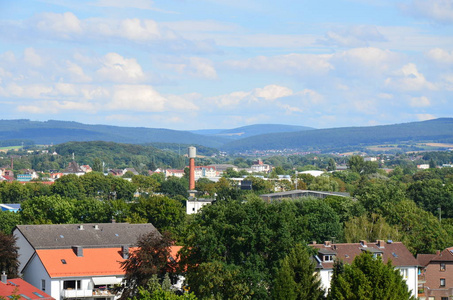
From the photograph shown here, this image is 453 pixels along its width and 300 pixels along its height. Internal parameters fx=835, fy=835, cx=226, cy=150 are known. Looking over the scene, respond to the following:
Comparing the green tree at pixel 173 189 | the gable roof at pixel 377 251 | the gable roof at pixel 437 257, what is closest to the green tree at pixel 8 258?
the gable roof at pixel 377 251

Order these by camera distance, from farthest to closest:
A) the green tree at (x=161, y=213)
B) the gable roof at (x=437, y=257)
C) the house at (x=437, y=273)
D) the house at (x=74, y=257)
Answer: the green tree at (x=161, y=213)
the gable roof at (x=437, y=257)
the house at (x=437, y=273)
the house at (x=74, y=257)

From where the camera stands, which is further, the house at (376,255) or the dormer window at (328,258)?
the dormer window at (328,258)

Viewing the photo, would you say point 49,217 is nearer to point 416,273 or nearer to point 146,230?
point 146,230

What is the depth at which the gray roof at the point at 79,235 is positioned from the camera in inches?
2146

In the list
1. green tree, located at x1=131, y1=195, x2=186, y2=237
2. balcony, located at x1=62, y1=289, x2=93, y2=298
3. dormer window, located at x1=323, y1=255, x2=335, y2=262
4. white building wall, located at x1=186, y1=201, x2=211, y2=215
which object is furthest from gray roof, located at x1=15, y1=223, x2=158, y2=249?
white building wall, located at x1=186, y1=201, x2=211, y2=215

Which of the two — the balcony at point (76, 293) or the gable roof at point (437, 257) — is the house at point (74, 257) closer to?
the balcony at point (76, 293)

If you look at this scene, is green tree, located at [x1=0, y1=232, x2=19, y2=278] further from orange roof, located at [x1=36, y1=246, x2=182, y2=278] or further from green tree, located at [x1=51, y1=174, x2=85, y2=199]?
green tree, located at [x1=51, y1=174, x2=85, y2=199]

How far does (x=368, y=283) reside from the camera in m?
40.5

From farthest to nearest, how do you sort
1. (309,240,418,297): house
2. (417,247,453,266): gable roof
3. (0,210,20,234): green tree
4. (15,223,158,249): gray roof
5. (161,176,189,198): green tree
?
(161,176,189,198): green tree → (0,210,20,234): green tree → (417,247,453,266): gable roof → (15,223,158,249): gray roof → (309,240,418,297): house

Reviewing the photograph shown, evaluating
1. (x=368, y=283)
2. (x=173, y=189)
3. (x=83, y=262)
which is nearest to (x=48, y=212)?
(x=83, y=262)

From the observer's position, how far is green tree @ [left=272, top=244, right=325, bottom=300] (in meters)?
42.0

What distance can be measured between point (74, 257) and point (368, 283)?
1986 centimetres

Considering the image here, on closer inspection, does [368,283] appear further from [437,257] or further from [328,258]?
[437,257]

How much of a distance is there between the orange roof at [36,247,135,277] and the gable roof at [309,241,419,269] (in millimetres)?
12994
